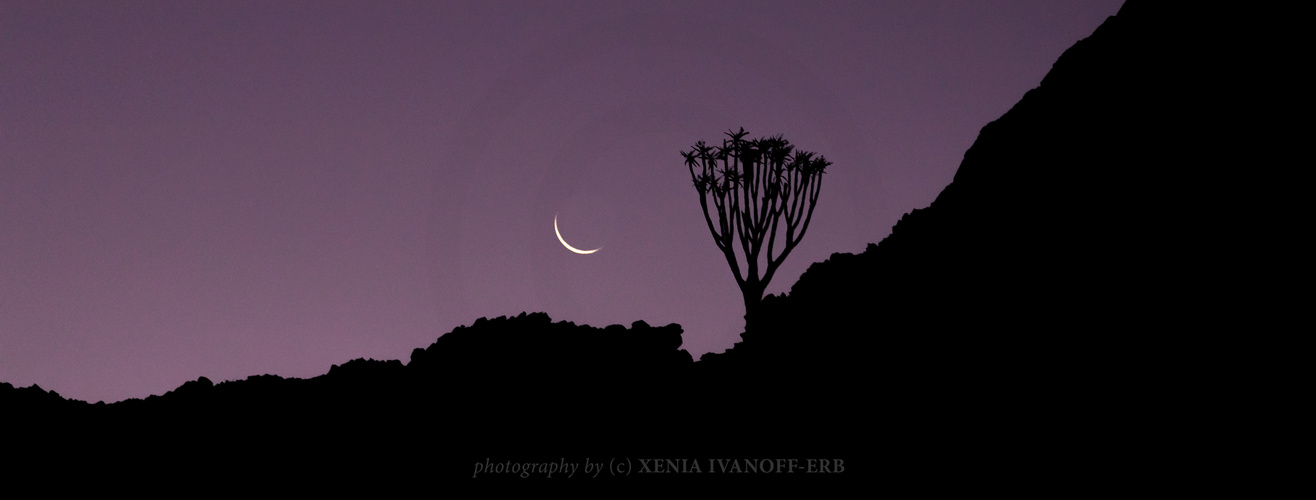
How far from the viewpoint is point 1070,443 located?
8195 millimetres

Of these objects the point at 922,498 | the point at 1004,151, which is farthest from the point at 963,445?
the point at 1004,151

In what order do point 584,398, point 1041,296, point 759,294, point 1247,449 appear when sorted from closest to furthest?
point 1247,449 < point 1041,296 < point 584,398 < point 759,294

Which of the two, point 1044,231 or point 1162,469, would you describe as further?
point 1044,231

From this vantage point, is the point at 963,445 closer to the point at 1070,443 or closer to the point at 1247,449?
the point at 1070,443

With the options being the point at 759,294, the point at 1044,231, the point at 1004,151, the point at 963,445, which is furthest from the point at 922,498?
the point at 759,294

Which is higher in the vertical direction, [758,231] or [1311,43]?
[758,231]

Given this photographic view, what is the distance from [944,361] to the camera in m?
10.1

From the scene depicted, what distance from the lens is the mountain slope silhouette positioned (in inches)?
324

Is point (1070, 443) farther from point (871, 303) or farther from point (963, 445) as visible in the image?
point (871, 303)

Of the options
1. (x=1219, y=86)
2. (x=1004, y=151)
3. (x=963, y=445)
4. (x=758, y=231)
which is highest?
(x=758, y=231)

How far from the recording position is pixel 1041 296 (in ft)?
30.9

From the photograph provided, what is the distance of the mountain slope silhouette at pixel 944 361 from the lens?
823cm

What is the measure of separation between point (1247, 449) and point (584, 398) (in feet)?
26.4

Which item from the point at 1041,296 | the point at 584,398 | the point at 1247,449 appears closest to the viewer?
the point at 1247,449
